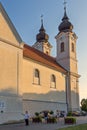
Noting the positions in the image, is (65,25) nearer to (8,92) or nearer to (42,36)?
(42,36)

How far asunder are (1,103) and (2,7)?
33.8 ft

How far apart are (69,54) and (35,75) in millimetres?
13715

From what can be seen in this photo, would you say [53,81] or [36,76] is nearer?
[36,76]

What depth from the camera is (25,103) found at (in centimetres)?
3139

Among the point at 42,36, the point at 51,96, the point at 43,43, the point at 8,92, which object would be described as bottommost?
the point at 51,96

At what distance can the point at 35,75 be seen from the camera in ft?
113

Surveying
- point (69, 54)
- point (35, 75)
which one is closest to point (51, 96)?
point (35, 75)

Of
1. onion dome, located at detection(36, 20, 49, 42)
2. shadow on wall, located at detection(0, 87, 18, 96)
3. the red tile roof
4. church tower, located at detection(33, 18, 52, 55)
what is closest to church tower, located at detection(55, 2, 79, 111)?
the red tile roof

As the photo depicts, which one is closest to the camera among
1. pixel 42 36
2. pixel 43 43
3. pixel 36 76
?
pixel 36 76

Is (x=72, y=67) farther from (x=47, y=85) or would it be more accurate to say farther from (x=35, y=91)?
(x=35, y=91)

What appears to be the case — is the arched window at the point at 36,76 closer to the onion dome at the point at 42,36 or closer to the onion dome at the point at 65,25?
the onion dome at the point at 65,25

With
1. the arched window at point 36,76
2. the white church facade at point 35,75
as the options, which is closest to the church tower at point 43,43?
the white church facade at point 35,75

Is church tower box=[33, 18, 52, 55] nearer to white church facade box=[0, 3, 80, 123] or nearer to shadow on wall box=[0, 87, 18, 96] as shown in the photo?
white church facade box=[0, 3, 80, 123]

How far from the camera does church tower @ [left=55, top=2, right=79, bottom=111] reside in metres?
45.0
